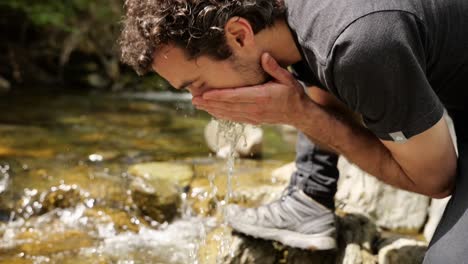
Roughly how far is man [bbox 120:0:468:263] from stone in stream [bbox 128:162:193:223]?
59.4 inches

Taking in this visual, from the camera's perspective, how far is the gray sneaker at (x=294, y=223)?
2.25 metres

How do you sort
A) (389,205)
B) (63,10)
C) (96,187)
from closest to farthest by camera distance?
(389,205), (96,187), (63,10)

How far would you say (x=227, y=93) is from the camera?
5.65 feet

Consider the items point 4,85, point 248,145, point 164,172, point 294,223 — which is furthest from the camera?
point 4,85

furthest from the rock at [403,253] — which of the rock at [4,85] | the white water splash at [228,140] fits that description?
the rock at [4,85]

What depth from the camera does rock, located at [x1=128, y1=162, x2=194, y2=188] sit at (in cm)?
343

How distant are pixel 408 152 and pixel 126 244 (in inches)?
64.5

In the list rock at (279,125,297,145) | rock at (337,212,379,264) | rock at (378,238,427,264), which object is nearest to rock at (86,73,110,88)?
rock at (279,125,297,145)

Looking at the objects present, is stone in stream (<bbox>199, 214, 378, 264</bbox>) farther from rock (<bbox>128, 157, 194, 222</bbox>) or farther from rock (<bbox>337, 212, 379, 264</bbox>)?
rock (<bbox>128, 157, 194, 222</bbox>)

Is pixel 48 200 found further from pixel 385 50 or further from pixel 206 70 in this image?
pixel 385 50

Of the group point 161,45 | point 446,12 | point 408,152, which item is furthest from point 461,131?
point 161,45

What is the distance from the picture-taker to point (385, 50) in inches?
56.7

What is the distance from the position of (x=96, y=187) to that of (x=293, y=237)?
1528mm

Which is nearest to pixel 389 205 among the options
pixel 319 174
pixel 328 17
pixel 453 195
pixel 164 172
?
pixel 319 174
